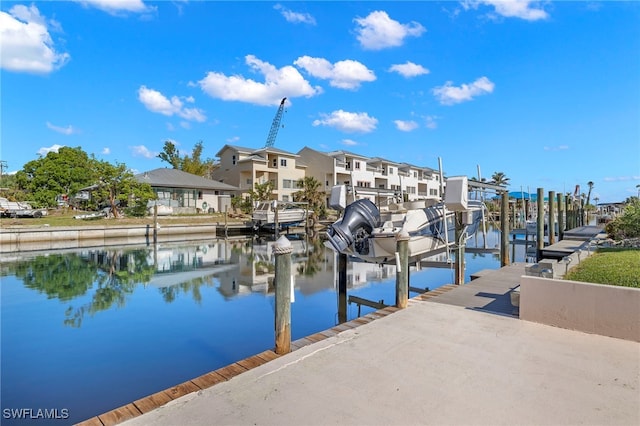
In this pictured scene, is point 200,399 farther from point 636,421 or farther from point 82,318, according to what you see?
point 82,318

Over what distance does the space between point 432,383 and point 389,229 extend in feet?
20.3

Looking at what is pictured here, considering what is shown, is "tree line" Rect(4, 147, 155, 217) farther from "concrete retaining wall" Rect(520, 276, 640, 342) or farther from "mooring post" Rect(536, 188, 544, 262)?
"concrete retaining wall" Rect(520, 276, 640, 342)

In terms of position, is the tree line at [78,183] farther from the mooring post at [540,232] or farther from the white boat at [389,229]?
the mooring post at [540,232]

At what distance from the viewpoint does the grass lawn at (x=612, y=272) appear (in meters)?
4.48

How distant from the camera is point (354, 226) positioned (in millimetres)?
9125

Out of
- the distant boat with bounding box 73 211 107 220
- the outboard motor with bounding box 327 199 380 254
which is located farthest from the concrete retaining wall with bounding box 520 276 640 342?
the distant boat with bounding box 73 211 107 220

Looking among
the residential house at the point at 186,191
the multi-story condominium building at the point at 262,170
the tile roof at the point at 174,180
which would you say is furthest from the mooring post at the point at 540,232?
the tile roof at the point at 174,180

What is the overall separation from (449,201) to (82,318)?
31.1 feet

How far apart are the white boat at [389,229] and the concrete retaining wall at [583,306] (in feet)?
12.3

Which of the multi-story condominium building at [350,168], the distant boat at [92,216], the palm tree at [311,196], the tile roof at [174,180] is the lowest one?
the distant boat at [92,216]

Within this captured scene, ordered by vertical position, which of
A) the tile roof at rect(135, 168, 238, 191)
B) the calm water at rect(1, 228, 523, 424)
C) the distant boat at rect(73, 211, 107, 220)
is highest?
the tile roof at rect(135, 168, 238, 191)

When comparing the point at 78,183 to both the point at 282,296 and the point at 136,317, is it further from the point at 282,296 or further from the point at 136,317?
the point at 282,296

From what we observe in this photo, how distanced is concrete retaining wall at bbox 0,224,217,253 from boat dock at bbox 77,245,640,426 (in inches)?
893

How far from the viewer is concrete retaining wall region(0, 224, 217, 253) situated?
826 inches
